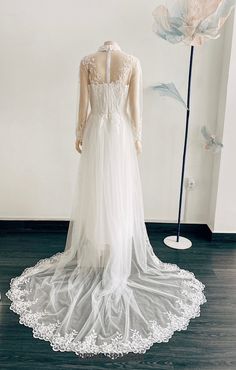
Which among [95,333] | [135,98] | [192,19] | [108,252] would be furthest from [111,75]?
[95,333]

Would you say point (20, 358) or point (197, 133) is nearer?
point (20, 358)

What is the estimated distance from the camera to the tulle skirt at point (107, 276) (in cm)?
191

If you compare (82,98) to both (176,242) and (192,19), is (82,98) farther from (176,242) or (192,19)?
(176,242)

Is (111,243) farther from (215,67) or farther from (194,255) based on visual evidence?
(215,67)

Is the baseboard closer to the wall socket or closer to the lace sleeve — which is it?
the wall socket

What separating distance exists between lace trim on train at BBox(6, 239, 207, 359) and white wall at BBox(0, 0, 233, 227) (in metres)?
1.02

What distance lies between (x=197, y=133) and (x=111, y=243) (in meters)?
1.36

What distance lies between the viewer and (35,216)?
316 cm

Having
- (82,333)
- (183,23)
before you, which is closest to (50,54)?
(183,23)

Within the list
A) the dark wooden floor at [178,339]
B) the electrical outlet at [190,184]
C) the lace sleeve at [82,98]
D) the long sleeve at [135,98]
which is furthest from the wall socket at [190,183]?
the lace sleeve at [82,98]

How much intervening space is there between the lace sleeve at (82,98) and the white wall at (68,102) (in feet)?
2.18

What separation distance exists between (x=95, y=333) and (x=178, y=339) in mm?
451
